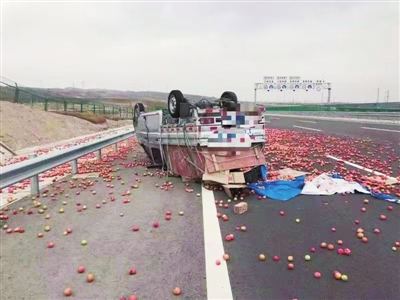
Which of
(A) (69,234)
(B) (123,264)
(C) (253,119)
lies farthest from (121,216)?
(C) (253,119)

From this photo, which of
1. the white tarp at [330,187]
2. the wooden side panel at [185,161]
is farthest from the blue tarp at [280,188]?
the wooden side panel at [185,161]

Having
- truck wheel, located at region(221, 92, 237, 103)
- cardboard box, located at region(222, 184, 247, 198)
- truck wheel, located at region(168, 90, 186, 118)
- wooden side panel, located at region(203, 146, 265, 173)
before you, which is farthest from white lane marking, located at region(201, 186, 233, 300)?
truck wheel, located at region(221, 92, 237, 103)

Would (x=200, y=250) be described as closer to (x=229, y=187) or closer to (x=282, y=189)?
(x=229, y=187)

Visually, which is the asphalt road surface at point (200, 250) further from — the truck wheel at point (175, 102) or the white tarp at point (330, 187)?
the truck wheel at point (175, 102)

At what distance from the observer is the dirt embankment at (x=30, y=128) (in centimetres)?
1738

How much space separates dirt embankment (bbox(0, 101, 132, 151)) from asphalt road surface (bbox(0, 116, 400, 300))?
1255cm

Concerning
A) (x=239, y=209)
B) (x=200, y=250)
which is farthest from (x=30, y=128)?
(x=200, y=250)

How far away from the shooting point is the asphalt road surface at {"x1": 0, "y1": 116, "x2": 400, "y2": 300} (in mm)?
3297

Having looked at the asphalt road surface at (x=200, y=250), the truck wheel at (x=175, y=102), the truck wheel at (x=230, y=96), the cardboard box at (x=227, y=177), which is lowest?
the asphalt road surface at (x=200, y=250)

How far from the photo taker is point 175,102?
27.0ft

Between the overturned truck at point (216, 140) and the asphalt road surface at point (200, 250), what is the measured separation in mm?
703

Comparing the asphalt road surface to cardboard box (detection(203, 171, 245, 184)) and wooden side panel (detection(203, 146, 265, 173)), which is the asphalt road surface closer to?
cardboard box (detection(203, 171, 245, 184))

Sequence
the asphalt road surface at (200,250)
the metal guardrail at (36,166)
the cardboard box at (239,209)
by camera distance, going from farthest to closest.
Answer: the cardboard box at (239,209) → the metal guardrail at (36,166) → the asphalt road surface at (200,250)

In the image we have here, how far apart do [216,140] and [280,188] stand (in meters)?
1.68
